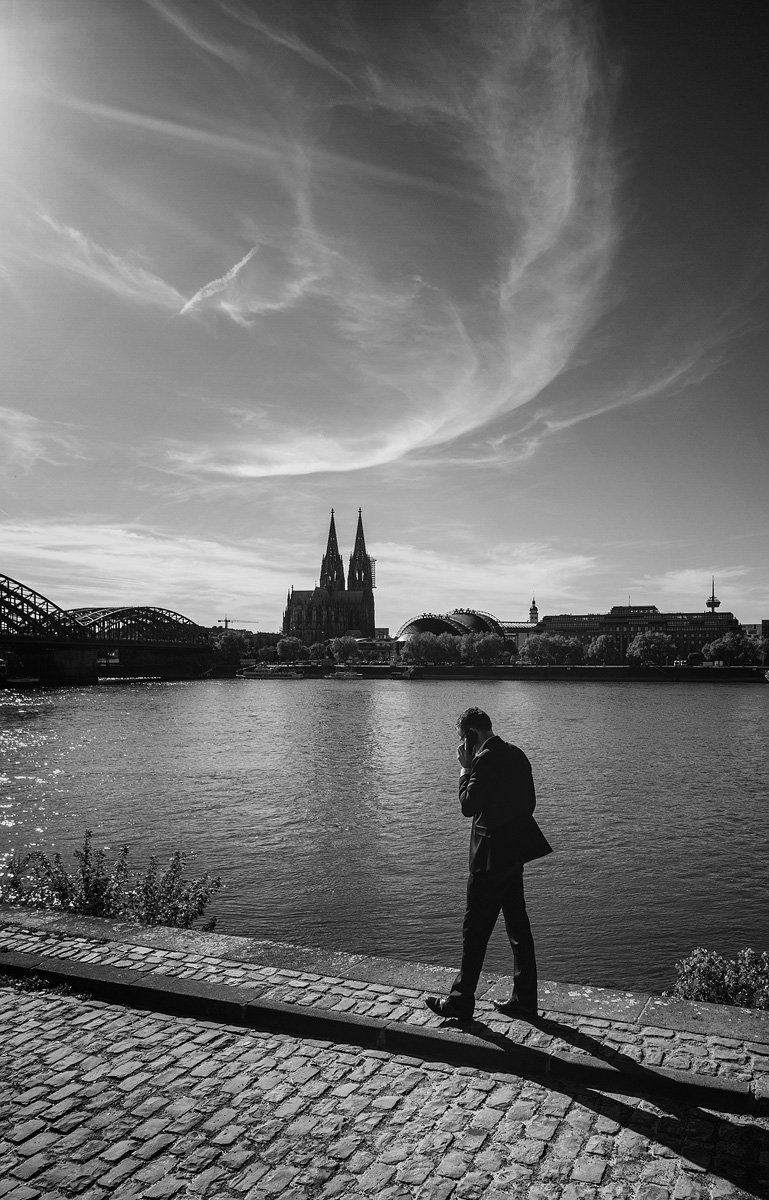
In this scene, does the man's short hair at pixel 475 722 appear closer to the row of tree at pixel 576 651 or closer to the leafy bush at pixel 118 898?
the leafy bush at pixel 118 898

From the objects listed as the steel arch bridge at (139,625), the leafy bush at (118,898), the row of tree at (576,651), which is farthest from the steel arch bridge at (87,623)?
the leafy bush at (118,898)

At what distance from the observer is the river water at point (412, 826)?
13594 mm

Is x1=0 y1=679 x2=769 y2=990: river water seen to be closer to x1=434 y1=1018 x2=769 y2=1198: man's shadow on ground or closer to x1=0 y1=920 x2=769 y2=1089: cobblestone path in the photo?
x1=0 y1=920 x2=769 y2=1089: cobblestone path

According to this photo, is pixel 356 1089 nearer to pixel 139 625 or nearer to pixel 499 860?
pixel 499 860

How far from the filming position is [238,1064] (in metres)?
5.89

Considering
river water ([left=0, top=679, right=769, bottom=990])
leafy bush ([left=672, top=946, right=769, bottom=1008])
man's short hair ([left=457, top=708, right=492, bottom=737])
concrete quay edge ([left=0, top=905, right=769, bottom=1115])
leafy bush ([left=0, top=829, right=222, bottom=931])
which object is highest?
man's short hair ([left=457, top=708, right=492, bottom=737])

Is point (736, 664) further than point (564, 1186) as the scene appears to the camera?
Yes

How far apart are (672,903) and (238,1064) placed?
11.5 meters

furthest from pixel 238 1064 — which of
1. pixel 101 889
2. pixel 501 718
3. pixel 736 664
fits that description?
pixel 736 664

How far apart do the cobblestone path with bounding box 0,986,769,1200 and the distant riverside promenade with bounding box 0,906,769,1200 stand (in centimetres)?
1

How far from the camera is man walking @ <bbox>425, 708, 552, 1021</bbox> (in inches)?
256

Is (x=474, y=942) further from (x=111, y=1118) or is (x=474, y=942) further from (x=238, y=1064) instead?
(x=111, y=1118)

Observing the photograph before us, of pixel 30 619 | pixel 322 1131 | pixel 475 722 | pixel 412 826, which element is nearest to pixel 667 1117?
pixel 322 1131

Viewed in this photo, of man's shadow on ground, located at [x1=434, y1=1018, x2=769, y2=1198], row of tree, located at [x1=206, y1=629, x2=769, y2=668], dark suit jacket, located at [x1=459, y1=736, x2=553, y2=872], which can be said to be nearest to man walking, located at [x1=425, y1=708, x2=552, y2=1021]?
dark suit jacket, located at [x1=459, y1=736, x2=553, y2=872]
